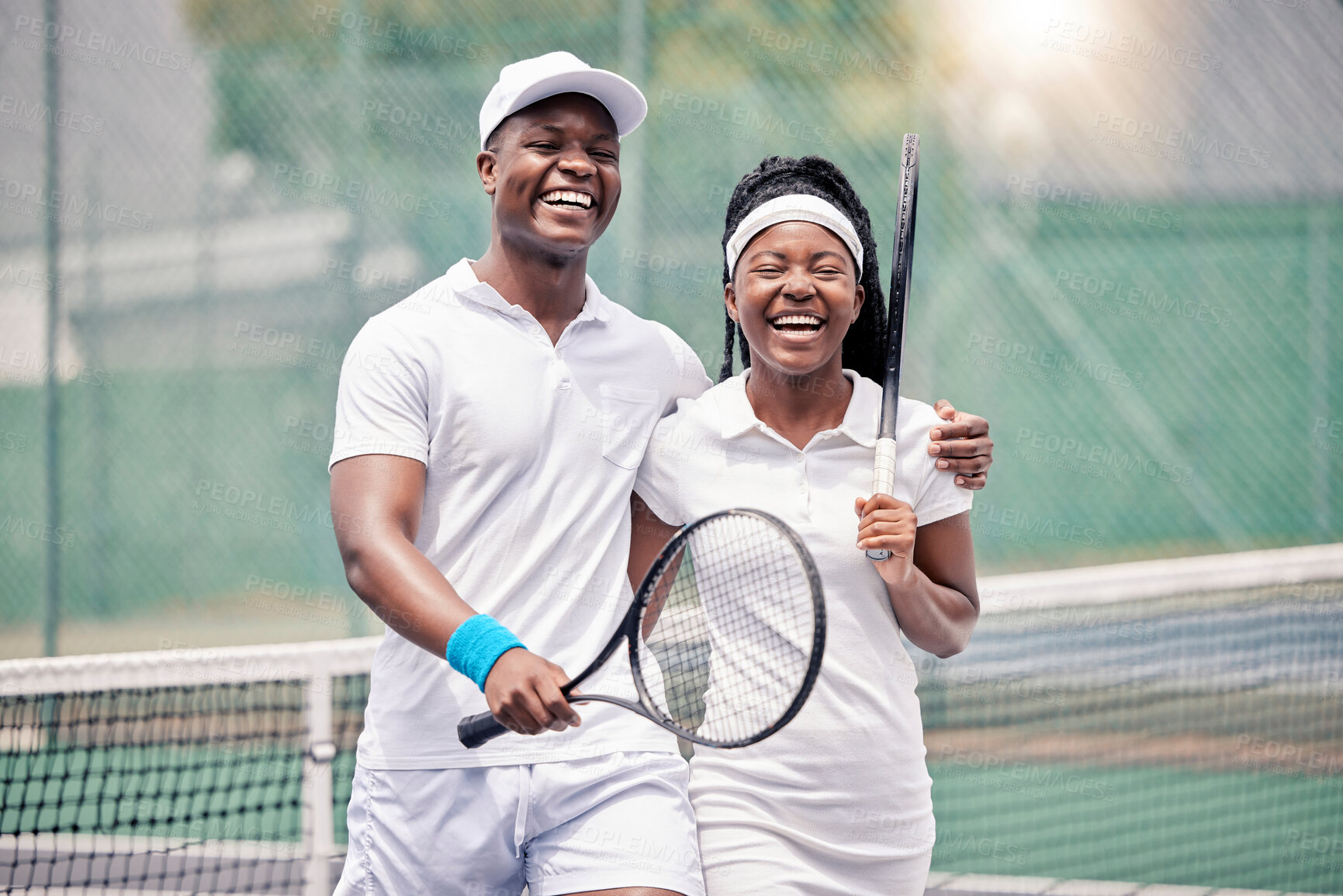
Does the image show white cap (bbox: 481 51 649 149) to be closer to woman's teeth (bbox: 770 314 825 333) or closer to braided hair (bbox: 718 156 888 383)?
braided hair (bbox: 718 156 888 383)

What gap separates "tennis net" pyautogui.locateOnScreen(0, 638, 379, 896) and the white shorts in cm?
124

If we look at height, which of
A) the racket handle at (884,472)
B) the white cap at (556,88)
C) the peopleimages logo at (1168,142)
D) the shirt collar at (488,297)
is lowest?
the racket handle at (884,472)

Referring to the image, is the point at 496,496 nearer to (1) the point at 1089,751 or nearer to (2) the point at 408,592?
(2) the point at 408,592

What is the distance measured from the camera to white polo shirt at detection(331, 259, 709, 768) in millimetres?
1739

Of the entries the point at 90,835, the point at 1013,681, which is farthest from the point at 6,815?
the point at 1013,681

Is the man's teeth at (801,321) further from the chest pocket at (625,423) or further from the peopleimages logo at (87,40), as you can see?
the peopleimages logo at (87,40)

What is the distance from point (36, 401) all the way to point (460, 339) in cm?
425

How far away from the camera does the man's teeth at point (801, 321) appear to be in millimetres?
1731

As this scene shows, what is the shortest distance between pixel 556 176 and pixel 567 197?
0.04 meters

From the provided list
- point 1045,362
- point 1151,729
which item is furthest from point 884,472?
point 1045,362

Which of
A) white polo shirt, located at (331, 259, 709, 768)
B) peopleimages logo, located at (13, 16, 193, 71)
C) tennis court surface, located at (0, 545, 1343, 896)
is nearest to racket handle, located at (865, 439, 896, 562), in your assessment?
white polo shirt, located at (331, 259, 709, 768)

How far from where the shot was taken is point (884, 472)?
1686 mm

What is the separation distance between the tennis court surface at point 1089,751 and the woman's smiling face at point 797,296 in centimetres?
204

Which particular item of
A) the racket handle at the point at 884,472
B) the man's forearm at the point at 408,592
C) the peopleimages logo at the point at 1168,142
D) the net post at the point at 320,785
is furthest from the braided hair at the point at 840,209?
the peopleimages logo at the point at 1168,142
